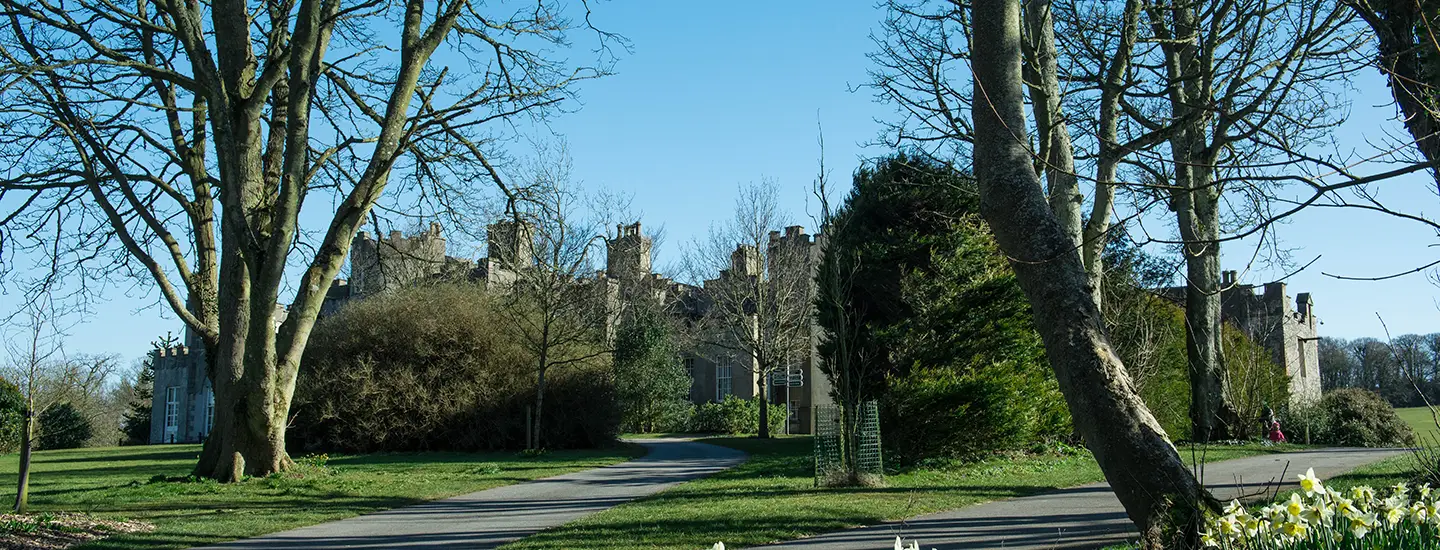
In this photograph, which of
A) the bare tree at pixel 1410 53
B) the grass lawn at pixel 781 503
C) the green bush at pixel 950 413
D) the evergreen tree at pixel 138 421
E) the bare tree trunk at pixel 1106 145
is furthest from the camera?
the evergreen tree at pixel 138 421

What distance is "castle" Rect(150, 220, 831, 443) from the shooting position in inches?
1510

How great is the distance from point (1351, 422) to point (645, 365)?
2228cm

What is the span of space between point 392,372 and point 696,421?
18800 mm

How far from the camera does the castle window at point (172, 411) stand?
61656mm

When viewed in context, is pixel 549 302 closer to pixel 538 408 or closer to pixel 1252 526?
pixel 538 408

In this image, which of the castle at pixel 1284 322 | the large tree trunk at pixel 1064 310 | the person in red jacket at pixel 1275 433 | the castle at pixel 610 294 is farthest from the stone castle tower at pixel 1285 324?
the large tree trunk at pixel 1064 310

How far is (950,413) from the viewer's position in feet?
56.1

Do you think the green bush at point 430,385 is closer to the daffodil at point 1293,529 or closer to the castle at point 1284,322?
the castle at point 1284,322

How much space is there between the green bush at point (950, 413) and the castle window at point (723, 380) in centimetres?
3838

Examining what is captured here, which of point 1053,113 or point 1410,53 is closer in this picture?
point 1410,53

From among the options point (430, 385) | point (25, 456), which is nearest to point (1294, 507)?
point (25, 456)

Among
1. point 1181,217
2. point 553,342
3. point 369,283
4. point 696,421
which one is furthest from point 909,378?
point 369,283

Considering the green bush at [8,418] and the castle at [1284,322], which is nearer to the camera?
the green bush at [8,418]

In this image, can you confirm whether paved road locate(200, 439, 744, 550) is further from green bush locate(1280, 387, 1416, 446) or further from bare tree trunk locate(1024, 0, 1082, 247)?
green bush locate(1280, 387, 1416, 446)
